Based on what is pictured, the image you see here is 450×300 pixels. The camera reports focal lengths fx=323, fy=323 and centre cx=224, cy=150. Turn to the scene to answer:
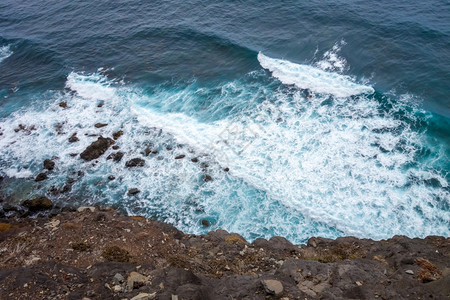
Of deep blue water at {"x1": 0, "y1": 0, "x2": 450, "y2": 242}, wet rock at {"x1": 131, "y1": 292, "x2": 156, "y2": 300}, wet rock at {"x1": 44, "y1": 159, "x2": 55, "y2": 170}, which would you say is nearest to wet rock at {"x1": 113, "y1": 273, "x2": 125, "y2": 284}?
wet rock at {"x1": 131, "y1": 292, "x2": 156, "y2": 300}

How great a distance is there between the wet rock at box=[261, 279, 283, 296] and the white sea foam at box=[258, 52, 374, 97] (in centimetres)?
2293

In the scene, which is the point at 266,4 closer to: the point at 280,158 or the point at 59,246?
the point at 280,158

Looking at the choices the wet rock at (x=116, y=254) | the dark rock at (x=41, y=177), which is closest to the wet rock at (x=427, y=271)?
the wet rock at (x=116, y=254)

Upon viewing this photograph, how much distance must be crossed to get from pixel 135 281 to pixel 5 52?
1846 inches

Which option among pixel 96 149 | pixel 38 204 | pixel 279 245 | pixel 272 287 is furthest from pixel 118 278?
pixel 96 149

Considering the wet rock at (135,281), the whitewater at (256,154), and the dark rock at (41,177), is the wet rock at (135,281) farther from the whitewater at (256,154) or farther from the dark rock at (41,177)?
the dark rock at (41,177)

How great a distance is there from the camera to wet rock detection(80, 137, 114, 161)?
2748cm

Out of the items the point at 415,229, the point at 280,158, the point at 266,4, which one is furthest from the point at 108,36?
the point at 415,229

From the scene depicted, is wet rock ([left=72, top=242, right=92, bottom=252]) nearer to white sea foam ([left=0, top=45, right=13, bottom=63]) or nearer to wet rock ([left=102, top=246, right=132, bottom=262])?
wet rock ([left=102, top=246, right=132, bottom=262])

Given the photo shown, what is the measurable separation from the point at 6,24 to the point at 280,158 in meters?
→ 53.4

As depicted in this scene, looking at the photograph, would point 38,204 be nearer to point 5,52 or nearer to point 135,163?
point 135,163

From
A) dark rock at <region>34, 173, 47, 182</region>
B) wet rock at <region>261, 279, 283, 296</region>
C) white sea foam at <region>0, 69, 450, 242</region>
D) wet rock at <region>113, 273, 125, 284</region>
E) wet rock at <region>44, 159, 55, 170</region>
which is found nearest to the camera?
wet rock at <region>261, 279, 283, 296</region>

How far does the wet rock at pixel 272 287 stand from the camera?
39.2 ft

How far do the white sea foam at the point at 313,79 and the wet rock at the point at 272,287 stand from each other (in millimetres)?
22927
